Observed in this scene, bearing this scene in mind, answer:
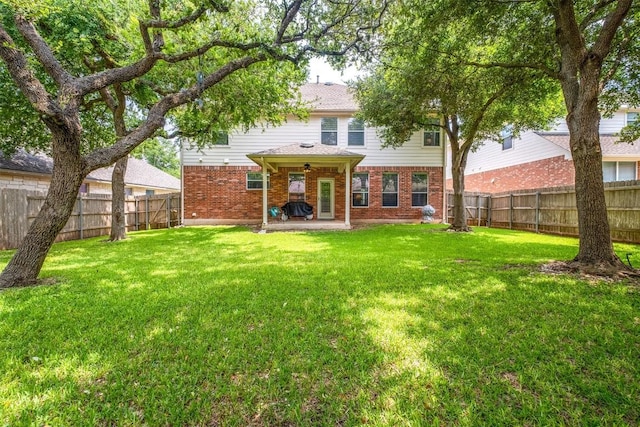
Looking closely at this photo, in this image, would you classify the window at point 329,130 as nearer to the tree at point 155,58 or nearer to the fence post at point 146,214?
the tree at point 155,58

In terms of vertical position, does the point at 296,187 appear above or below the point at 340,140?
below

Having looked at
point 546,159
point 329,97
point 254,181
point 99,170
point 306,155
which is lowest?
point 254,181

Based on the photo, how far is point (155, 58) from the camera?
208 inches

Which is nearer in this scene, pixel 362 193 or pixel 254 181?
pixel 254 181

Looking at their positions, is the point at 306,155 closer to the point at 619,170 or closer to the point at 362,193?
the point at 362,193

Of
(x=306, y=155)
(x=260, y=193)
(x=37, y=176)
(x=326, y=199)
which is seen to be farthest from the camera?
(x=326, y=199)

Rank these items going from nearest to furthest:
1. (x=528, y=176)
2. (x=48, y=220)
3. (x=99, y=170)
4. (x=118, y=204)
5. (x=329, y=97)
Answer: (x=48, y=220)
(x=118, y=204)
(x=329, y=97)
(x=528, y=176)
(x=99, y=170)

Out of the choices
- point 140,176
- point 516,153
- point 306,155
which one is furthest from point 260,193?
point 516,153

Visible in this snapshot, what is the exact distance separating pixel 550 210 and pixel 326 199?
9.32m

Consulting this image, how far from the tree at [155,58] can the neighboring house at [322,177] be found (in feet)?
15.8

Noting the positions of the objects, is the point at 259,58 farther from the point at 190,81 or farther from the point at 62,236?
the point at 62,236

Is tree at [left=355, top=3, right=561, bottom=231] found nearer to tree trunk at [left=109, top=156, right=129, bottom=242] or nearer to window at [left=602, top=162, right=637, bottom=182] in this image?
window at [left=602, top=162, right=637, bottom=182]

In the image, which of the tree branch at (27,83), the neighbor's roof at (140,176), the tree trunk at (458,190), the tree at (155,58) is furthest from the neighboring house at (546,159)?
the neighbor's roof at (140,176)

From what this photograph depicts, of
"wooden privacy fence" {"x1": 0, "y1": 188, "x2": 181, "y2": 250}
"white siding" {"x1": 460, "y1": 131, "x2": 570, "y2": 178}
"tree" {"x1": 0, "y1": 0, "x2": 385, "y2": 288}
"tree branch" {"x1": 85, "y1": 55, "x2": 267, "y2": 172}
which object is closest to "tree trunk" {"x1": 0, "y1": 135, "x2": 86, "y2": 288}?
"tree" {"x1": 0, "y1": 0, "x2": 385, "y2": 288}
